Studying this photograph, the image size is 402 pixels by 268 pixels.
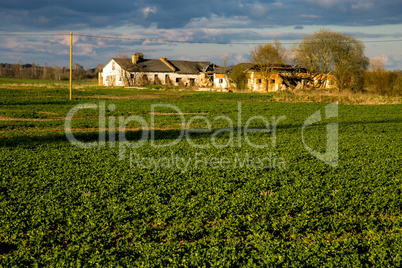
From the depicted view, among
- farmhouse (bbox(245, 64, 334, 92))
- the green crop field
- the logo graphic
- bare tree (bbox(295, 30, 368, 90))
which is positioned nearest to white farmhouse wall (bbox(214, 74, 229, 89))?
farmhouse (bbox(245, 64, 334, 92))

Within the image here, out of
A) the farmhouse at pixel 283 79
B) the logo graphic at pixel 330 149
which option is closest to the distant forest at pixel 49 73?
the farmhouse at pixel 283 79

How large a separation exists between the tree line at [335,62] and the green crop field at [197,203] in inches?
1993

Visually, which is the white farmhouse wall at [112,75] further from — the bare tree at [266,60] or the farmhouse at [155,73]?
the bare tree at [266,60]

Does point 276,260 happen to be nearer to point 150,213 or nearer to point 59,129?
point 150,213

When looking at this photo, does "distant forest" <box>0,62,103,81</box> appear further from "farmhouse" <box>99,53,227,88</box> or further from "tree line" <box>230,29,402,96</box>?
"tree line" <box>230,29,402,96</box>

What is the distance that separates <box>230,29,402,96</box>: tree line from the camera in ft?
210

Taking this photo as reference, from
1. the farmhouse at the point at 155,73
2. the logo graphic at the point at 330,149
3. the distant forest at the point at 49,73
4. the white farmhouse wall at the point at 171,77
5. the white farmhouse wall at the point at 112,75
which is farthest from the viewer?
the distant forest at the point at 49,73

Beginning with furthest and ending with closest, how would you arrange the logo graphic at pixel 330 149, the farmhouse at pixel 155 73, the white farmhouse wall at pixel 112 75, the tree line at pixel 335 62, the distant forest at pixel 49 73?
the distant forest at pixel 49 73, the white farmhouse wall at pixel 112 75, the farmhouse at pixel 155 73, the tree line at pixel 335 62, the logo graphic at pixel 330 149

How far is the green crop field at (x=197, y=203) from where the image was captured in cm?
673

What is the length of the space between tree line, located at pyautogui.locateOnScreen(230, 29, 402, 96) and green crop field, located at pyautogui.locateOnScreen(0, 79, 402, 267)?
50.6 meters

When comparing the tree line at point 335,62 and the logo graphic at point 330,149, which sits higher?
the tree line at point 335,62

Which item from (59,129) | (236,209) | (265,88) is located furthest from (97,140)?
(265,88)

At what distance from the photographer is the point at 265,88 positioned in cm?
7244

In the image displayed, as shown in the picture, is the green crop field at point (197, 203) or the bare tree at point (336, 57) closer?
the green crop field at point (197, 203)
